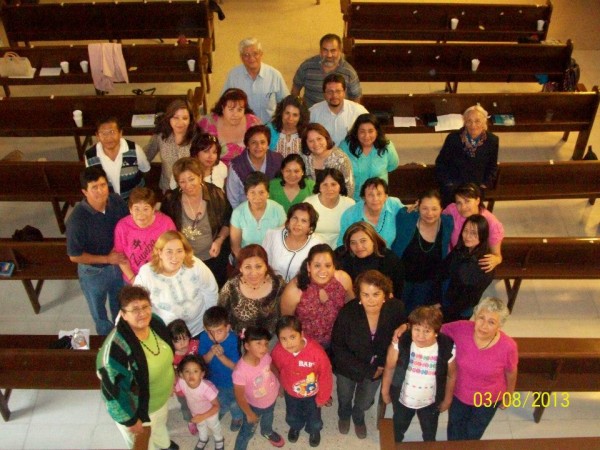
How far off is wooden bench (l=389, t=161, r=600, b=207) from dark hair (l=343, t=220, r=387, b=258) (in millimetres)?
1891

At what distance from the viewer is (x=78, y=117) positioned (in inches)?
260

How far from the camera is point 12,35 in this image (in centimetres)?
848

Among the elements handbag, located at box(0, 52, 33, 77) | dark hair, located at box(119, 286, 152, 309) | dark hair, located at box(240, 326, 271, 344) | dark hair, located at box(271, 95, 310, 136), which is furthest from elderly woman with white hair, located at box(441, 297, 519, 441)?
handbag, located at box(0, 52, 33, 77)

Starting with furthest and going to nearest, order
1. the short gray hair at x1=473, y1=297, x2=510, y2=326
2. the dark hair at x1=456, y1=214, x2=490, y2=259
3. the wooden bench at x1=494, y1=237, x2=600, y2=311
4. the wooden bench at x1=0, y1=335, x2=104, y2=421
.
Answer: the wooden bench at x1=494, y1=237, x2=600, y2=311, the wooden bench at x1=0, y1=335, x2=104, y2=421, the dark hair at x1=456, y1=214, x2=490, y2=259, the short gray hair at x1=473, y1=297, x2=510, y2=326

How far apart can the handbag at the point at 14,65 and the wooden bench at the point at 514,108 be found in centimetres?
382

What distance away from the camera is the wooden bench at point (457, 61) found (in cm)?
762

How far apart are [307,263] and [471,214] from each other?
124cm

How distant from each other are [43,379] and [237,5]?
729 centimetres

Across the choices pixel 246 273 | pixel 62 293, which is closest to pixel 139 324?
pixel 246 273

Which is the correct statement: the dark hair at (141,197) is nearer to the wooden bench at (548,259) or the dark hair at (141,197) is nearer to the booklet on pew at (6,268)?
the booklet on pew at (6,268)

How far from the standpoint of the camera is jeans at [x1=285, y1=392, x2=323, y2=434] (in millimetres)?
4125

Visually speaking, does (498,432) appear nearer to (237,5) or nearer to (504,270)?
(504,270)

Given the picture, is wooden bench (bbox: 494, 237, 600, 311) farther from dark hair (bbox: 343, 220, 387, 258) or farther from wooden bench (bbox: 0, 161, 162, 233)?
wooden bench (bbox: 0, 161, 162, 233)
